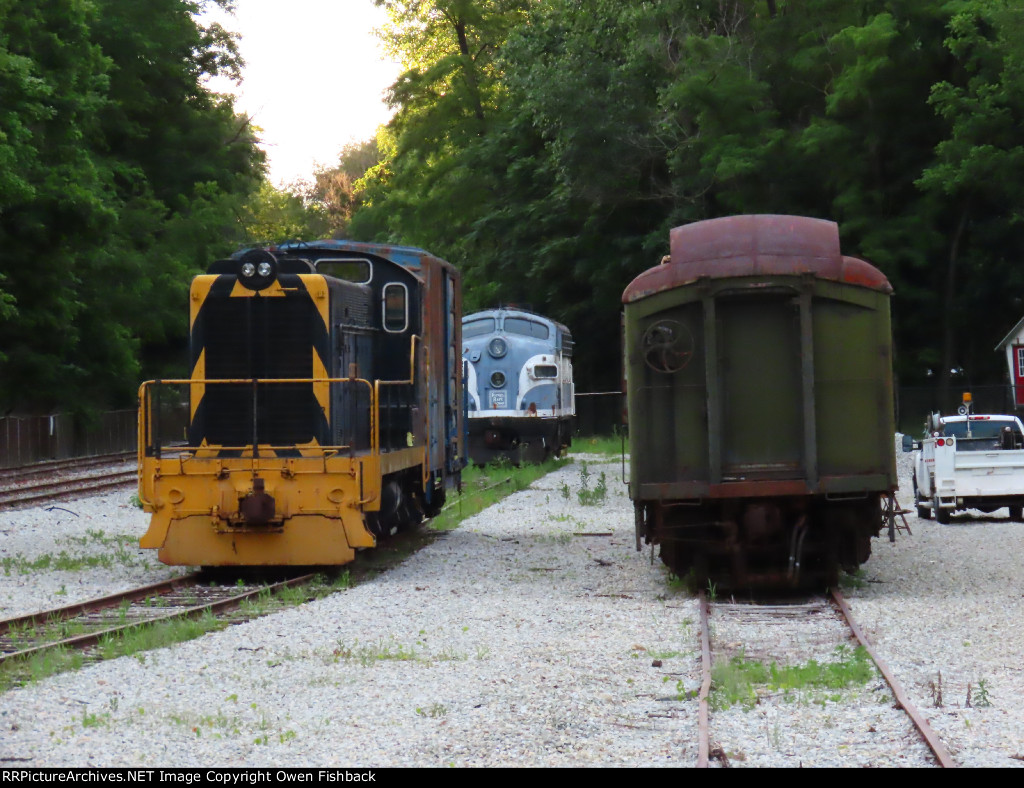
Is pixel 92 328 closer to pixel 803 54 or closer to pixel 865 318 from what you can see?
pixel 803 54

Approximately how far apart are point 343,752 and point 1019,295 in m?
38.9

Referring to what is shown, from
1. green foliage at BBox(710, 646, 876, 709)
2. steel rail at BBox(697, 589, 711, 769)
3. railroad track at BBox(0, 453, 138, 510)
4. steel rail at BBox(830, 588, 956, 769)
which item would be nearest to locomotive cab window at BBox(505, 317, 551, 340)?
railroad track at BBox(0, 453, 138, 510)

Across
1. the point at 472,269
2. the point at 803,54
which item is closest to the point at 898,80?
the point at 803,54

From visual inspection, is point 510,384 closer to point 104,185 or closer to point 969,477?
point 969,477

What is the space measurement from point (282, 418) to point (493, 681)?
563 centimetres

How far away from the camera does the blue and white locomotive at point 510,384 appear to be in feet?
92.6

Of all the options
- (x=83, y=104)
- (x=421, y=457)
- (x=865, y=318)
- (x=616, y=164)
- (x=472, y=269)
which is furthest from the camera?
(x=472, y=269)

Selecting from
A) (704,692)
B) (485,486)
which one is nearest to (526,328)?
(485,486)

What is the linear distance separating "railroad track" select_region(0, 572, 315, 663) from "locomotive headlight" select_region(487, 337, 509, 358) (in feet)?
52.7

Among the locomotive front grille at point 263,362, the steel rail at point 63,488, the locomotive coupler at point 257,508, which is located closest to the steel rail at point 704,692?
the locomotive coupler at point 257,508

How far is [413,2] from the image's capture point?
5512 centimetres

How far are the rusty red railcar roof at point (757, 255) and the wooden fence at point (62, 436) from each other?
23.5 metres

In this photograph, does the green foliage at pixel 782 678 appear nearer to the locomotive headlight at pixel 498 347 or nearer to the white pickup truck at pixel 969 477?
the white pickup truck at pixel 969 477
